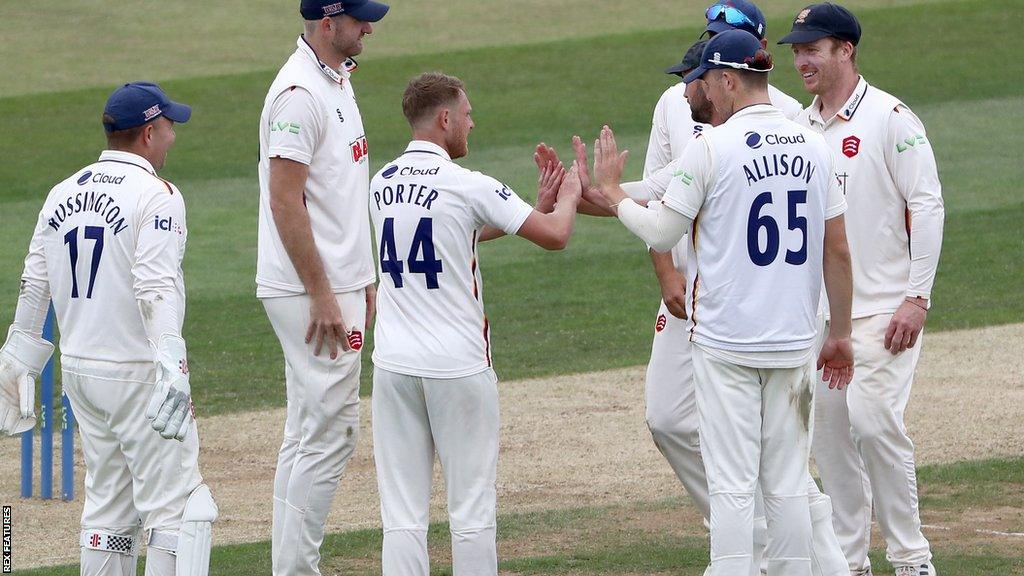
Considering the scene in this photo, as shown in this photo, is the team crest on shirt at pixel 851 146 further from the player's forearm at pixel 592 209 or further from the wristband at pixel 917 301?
the player's forearm at pixel 592 209

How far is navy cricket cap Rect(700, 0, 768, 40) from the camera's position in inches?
271

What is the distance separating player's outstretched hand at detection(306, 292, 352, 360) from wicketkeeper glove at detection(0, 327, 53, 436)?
107cm

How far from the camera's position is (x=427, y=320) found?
19.5 ft

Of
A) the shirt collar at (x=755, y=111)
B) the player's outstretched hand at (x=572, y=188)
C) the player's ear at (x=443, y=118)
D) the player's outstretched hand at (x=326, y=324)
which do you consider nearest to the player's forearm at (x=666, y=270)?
the player's outstretched hand at (x=572, y=188)

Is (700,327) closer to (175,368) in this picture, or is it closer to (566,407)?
(175,368)

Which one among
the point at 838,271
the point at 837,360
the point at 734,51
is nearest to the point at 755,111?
the point at 734,51

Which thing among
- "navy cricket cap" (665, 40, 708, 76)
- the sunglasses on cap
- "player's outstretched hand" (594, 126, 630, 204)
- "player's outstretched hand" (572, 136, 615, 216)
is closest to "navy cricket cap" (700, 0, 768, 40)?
the sunglasses on cap

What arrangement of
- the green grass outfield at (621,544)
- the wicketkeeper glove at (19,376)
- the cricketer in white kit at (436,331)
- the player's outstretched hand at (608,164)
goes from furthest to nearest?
the green grass outfield at (621,544), the wicketkeeper glove at (19,376), the player's outstretched hand at (608,164), the cricketer in white kit at (436,331)

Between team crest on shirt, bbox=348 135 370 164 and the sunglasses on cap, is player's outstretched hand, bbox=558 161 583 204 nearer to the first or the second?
team crest on shirt, bbox=348 135 370 164

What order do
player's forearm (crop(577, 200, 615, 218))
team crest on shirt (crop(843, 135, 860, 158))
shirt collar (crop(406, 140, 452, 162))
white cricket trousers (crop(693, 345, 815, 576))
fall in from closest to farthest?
white cricket trousers (crop(693, 345, 815, 576)), shirt collar (crop(406, 140, 452, 162)), player's forearm (crop(577, 200, 615, 218)), team crest on shirt (crop(843, 135, 860, 158))

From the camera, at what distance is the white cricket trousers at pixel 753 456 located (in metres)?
5.80

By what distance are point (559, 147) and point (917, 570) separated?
15.9 meters

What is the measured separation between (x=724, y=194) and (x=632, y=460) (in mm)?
4232

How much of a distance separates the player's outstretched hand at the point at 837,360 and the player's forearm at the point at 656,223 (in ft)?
2.66
